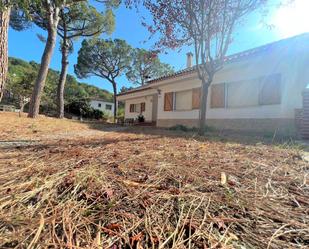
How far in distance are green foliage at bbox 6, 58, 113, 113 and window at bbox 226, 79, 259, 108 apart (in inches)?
747

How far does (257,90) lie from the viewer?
10758 mm

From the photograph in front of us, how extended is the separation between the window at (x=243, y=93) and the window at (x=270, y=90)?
0.97 ft

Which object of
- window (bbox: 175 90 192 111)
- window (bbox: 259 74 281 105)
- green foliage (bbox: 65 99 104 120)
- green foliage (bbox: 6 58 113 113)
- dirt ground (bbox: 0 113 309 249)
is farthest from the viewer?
green foliage (bbox: 65 99 104 120)

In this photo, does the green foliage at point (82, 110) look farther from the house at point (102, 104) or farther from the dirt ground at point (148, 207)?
the dirt ground at point (148, 207)

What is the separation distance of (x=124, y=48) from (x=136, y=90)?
12.1m

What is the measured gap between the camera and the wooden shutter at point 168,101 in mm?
15793

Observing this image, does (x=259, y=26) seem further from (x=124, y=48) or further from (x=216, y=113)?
(x=124, y=48)

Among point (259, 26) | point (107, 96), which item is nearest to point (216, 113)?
point (259, 26)

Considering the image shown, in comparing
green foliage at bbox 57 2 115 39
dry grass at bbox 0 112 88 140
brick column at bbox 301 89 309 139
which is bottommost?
dry grass at bbox 0 112 88 140

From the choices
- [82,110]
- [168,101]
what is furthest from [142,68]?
[168,101]

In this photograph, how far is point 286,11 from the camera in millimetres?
7637

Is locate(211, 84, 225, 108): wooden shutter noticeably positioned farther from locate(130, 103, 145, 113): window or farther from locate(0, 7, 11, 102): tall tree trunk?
locate(0, 7, 11, 102): tall tree trunk

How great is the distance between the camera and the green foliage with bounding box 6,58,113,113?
28930 millimetres

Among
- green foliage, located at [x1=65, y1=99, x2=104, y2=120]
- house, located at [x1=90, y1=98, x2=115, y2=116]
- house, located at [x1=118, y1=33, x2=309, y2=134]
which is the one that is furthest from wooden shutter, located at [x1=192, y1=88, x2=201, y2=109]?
house, located at [x1=90, y1=98, x2=115, y2=116]
